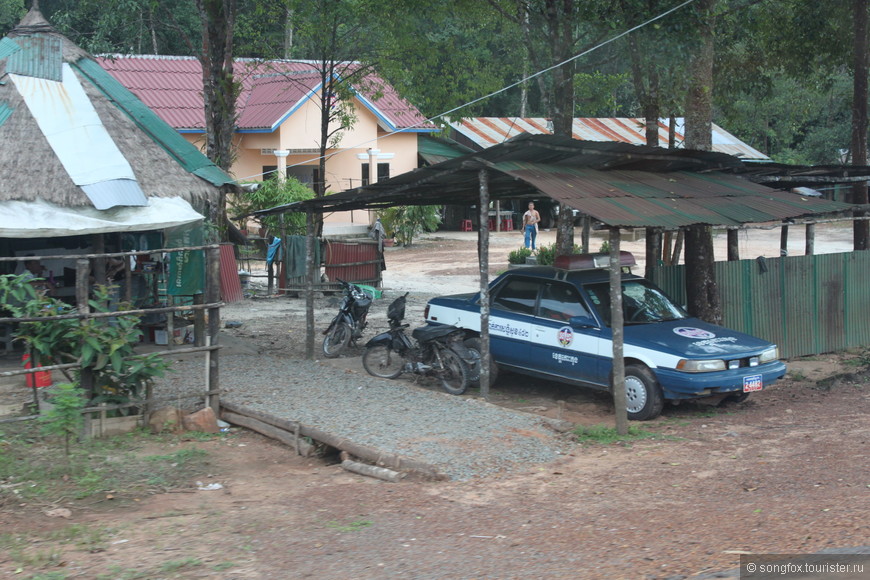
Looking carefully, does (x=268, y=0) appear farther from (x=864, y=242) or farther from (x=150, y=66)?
(x=864, y=242)

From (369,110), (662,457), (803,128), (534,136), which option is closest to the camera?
(662,457)

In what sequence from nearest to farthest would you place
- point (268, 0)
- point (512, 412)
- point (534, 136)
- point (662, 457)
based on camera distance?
point (662, 457), point (534, 136), point (512, 412), point (268, 0)

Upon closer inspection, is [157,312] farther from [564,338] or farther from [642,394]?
[642,394]

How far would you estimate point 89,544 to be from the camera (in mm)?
5656

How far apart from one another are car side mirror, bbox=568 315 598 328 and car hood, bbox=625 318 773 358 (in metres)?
0.40

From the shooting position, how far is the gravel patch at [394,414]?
25.7 ft

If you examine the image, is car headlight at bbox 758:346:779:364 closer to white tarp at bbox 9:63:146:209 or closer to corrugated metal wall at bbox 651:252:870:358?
corrugated metal wall at bbox 651:252:870:358

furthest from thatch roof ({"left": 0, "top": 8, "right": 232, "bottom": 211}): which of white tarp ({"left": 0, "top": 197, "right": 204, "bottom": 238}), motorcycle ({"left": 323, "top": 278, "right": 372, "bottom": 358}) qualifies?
motorcycle ({"left": 323, "top": 278, "right": 372, "bottom": 358})

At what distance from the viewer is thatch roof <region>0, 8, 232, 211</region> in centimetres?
1155

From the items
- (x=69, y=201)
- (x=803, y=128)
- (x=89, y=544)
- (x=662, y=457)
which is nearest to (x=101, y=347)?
(x=89, y=544)

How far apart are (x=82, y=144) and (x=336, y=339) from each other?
458 cm

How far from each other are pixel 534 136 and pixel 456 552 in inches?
179

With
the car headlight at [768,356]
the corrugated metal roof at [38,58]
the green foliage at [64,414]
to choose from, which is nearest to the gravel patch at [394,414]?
the green foliage at [64,414]

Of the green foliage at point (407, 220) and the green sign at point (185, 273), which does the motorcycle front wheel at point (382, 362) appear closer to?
the green sign at point (185, 273)
